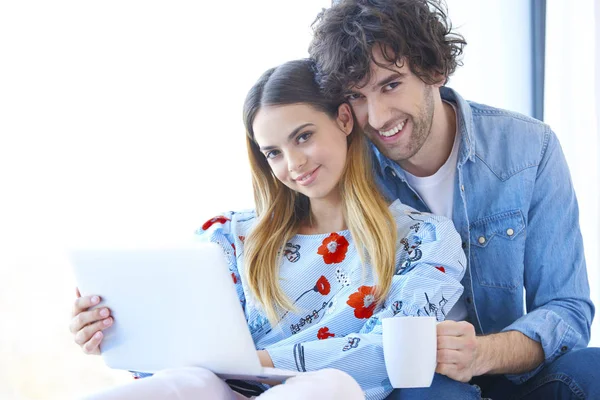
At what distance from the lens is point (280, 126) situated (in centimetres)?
168

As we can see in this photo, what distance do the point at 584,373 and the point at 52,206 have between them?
1649mm

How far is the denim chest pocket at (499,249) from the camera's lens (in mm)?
1780

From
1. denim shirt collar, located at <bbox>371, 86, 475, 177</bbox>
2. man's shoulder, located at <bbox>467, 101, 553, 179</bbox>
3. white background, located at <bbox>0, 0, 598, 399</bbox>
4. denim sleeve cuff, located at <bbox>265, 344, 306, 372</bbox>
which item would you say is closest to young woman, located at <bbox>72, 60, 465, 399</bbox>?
denim sleeve cuff, located at <bbox>265, 344, 306, 372</bbox>

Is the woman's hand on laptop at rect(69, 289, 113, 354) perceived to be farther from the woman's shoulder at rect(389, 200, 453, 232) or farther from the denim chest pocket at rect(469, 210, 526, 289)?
the denim chest pocket at rect(469, 210, 526, 289)

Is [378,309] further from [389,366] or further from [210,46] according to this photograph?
[210,46]

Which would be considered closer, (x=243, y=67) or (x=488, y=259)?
(x=488, y=259)

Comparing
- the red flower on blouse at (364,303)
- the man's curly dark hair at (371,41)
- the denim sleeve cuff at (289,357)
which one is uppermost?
the man's curly dark hair at (371,41)

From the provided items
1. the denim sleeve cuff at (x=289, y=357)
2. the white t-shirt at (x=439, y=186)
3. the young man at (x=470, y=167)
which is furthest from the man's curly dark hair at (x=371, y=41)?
the denim sleeve cuff at (x=289, y=357)

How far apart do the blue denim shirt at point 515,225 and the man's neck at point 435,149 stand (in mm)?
59

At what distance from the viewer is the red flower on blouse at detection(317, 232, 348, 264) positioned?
5.70 feet

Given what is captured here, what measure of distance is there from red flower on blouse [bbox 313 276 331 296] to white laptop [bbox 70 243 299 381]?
1.47ft

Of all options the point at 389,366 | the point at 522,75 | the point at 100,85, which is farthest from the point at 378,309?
the point at 522,75

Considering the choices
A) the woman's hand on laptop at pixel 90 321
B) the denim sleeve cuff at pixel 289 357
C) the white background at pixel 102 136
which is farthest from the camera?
the white background at pixel 102 136

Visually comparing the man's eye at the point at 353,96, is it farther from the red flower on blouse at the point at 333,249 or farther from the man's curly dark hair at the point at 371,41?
the red flower on blouse at the point at 333,249
